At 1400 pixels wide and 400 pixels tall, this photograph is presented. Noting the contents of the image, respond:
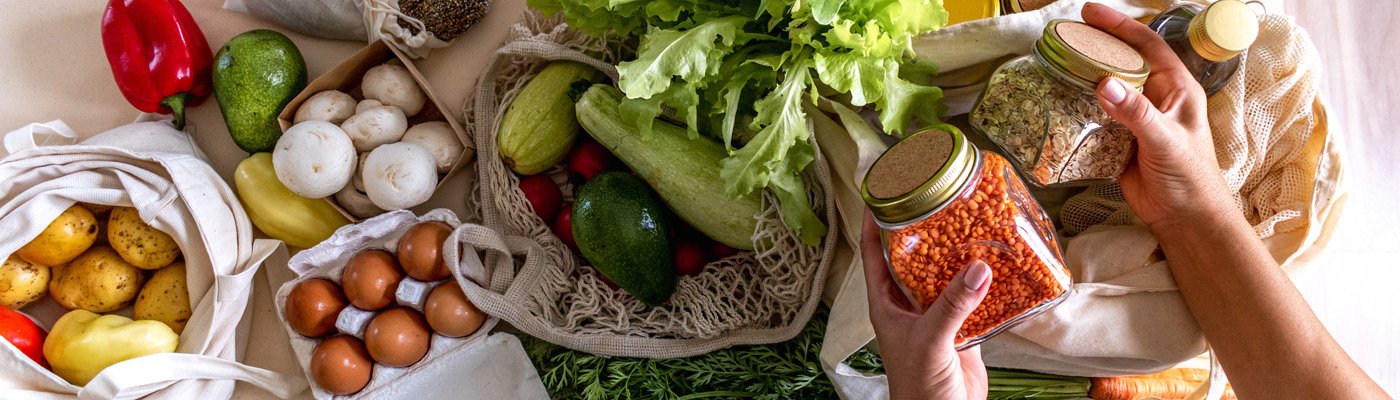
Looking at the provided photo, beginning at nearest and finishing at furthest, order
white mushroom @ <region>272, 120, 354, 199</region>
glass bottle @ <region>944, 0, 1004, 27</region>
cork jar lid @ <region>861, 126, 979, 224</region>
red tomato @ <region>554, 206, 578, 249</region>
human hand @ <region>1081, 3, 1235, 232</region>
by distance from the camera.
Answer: cork jar lid @ <region>861, 126, 979, 224</region>
human hand @ <region>1081, 3, 1235, 232</region>
glass bottle @ <region>944, 0, 1004, 27</region>
white mushroom @ <region>272, 120, 354, 199</region>
red tomato @ <region>554, 206, 578, 249</region>

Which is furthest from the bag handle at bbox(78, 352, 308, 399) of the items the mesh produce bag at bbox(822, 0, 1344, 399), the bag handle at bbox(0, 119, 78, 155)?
the mesh produce bag at bbox(822, 0, 1344, 399)

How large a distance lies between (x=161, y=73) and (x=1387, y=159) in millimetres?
1797

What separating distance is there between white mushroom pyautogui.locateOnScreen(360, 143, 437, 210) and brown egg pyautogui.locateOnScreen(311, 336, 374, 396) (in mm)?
192

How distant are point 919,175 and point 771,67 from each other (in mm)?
311

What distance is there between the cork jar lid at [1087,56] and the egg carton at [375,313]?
76 centimetres

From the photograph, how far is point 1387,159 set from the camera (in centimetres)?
129

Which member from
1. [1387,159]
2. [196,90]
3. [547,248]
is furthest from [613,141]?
[1387,159]

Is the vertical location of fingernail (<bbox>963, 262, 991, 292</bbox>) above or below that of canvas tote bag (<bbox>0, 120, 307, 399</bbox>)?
above

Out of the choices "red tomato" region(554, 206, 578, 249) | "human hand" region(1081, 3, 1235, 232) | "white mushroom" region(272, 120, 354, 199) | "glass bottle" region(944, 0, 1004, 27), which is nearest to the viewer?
"human hand" region(1081, 3, 1235, 232)

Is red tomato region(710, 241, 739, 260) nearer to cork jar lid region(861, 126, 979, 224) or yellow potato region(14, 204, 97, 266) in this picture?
cork jar lid region(861, 126, 979, 224)

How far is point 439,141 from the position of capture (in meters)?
1.23

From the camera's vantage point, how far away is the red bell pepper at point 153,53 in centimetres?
122

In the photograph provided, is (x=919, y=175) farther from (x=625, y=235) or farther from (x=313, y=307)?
(x=313, y=307)

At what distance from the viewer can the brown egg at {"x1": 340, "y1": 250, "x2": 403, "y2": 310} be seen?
115 cm
